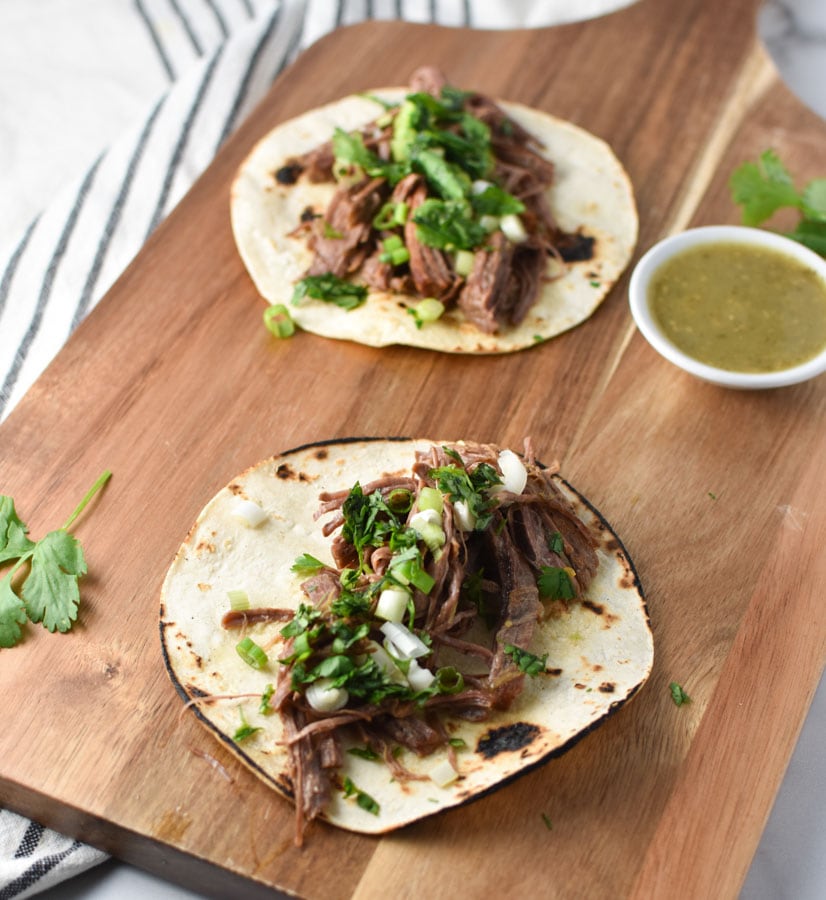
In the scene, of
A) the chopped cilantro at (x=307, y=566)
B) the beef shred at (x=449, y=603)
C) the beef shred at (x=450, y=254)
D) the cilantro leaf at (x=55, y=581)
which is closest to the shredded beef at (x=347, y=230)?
the beef shred at (x=450, y=254)

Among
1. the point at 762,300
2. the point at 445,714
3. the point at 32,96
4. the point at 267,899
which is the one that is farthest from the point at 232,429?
the point at 32,96

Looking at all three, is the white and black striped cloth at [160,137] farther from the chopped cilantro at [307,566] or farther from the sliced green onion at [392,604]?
the sliced green onion at [392,604]

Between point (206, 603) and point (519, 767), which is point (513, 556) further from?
point (206, 603)

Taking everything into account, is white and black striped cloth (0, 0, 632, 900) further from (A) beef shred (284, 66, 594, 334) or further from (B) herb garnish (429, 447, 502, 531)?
(B) herb garnish (429, 447, 502, 531)

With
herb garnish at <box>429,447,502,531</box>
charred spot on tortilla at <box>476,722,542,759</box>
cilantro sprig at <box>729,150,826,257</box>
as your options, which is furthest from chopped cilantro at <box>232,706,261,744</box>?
cilantro sprig at <box>729,150,826,257</box>

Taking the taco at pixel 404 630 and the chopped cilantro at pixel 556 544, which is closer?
the taco at pixel 404 630

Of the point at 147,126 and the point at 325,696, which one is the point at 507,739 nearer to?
the point at 325,696

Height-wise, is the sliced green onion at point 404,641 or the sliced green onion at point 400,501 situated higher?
the sliced green onion at point 400,501
